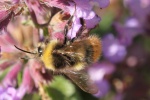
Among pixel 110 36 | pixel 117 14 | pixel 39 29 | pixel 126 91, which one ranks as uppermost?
pixel 39 29

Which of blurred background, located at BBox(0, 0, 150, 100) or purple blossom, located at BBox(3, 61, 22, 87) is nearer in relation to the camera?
purple blossom, located at BBox(3, 61, 22, 87)

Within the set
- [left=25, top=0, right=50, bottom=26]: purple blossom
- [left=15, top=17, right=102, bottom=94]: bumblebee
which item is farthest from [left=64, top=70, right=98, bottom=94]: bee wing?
[left=25, top=0, right=50, bottom=26]: purple blossom

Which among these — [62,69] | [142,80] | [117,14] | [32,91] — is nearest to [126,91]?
[142,80]

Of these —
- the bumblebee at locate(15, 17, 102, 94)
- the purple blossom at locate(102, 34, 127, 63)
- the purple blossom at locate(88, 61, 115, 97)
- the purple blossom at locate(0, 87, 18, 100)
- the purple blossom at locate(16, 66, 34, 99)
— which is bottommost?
the purple blossom at locate(88, 61, 115, 97)

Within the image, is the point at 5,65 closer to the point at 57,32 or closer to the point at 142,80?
the point at 57,32

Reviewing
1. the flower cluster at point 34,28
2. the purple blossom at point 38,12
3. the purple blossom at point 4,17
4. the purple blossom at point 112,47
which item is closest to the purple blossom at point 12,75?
the flower cluster at point 34,28

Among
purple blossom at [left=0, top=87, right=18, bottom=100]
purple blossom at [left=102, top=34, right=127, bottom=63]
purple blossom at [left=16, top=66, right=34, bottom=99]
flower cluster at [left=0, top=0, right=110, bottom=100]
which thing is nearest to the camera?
flower cluster at [left=0, top=0, right=110, bottom=100]

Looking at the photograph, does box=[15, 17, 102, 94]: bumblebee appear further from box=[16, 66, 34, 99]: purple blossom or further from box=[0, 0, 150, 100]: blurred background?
box=[0, 0, 150, 100]: blurred background

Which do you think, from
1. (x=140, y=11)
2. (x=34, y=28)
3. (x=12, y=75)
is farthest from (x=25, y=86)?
(x=140, y=11)
